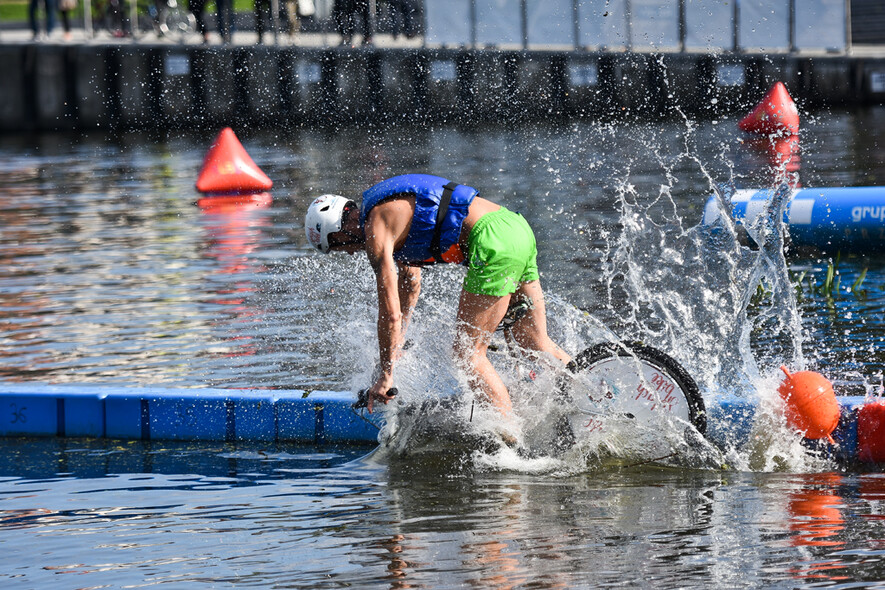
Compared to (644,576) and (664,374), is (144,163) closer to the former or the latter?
(664,374)

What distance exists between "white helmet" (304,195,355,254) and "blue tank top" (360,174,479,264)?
13cm

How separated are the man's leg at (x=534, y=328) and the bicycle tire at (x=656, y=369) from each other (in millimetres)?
177

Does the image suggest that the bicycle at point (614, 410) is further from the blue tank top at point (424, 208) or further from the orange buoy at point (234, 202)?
the orange buoy at point (234, 202)

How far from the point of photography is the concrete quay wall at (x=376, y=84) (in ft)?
94.7

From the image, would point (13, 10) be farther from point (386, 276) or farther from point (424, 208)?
point (386, 276)

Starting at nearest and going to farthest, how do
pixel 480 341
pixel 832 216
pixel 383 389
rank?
pixel 383 389 → pixel 480 341 → pixel 832 216

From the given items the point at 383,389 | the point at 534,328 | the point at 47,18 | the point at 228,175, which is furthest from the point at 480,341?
the point at 47,18

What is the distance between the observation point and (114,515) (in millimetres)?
5969

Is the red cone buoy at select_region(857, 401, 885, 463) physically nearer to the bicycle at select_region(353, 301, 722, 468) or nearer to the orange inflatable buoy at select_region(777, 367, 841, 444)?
the orange inflatable buoy at select_region(777, 367, 841, 444)

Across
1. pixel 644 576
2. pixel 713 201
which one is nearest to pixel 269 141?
pixel 713 201

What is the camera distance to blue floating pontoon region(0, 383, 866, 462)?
713 cm

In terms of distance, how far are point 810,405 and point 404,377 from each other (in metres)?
2.09

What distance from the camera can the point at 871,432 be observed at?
624 cm

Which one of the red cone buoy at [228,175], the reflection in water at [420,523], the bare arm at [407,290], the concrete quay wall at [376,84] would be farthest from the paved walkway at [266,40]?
the reflection in water at [420,523]
